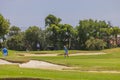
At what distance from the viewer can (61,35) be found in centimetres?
9644

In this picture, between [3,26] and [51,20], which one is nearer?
[3,26]

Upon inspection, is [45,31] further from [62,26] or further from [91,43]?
[91,43]

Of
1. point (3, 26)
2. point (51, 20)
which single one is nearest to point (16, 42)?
point (51, 20)

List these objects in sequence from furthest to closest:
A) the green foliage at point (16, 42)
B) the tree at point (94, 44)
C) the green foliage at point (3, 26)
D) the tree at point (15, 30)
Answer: the tree at point (15, 30) < the green foliage at point (16, 42) < the tree at point (94, 44) < the green foliage at point (3, 26)

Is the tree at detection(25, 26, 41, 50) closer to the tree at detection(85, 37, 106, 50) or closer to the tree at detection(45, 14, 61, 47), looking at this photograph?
the tree at detection(45, 14, 61, 47)

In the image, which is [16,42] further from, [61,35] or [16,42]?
[61,35]

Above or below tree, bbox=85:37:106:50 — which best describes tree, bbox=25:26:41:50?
above

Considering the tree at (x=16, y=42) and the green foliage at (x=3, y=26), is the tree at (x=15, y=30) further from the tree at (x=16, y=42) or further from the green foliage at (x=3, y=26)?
the green foliage at (x=3, y=26)

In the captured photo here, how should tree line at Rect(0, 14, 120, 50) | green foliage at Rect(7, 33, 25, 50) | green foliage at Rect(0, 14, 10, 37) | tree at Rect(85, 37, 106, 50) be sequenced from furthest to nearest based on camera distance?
1. green foliage at Rect(7, 33, 25, 50)
2. tree line at Rect(0, 14, 120, 50)
3. tree at Rect(85, 37, 106, 50)
4. green foliage at Rect(0, 14, 10, 37)

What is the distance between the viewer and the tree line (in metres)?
95.5

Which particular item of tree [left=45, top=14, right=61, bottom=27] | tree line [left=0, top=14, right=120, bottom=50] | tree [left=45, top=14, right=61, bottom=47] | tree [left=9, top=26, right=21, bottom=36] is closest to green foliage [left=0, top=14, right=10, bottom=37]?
tree line [left=0, top=14, right=120, bottom=50]

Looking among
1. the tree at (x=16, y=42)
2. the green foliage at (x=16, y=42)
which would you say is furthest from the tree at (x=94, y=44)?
the green foliage at (x=16, y=42)

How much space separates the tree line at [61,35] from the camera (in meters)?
95.5

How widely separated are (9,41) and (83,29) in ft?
69.7
